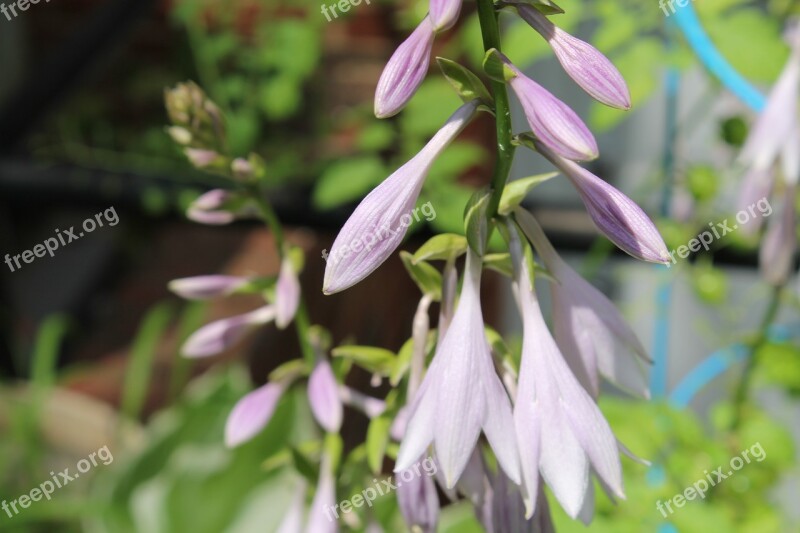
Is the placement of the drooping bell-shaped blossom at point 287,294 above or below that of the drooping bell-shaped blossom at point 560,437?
below

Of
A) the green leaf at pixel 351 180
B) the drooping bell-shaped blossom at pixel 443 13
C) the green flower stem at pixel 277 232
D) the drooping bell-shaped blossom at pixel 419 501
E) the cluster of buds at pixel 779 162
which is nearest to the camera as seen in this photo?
the drooping bell-shaped blossom at pixel 443 13

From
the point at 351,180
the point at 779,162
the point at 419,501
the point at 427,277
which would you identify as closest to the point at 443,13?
the point at 427,277

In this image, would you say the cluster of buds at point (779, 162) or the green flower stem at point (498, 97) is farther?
the cluster of buds at point (779, 162)

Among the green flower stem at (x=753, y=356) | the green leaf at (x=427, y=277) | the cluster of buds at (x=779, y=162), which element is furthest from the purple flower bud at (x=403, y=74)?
the green flower stem at (x=753, y=356)

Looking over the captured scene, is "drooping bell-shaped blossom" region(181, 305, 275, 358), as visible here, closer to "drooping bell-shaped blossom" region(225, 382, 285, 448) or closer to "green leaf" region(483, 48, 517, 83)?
"drooping bell-shaped blossom" region(225, 382, 285, 448)

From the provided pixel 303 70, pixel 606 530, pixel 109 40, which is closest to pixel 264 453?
pixel 606 530

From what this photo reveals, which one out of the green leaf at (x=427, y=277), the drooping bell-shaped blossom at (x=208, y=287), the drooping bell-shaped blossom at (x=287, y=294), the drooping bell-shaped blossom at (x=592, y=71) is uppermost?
the drooping bell-shaped blossom at (x=592, y=71)

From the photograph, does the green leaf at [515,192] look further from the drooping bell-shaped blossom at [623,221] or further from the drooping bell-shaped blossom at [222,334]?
the drooping bell-shaped blossom at [222,334]

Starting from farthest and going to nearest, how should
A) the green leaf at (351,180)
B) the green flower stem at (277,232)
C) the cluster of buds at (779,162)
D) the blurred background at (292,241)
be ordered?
the green leaf at (351,180) → the blurred background at (292,241) → the cluster of buds at (779,162) → the green flower stem at (277,232)
